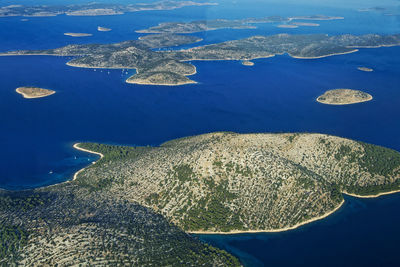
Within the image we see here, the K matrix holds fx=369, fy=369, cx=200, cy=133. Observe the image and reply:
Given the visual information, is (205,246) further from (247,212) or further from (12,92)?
(12,92)

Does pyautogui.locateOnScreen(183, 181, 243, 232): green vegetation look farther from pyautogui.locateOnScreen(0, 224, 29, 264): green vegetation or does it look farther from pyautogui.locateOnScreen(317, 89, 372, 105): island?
pyautogui.locateOnScreen(317, 89, 372, 105): island

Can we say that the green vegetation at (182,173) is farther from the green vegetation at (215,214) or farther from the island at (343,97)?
the island at (343,97)

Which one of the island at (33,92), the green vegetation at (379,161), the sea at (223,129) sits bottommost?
the sea at (223,129)

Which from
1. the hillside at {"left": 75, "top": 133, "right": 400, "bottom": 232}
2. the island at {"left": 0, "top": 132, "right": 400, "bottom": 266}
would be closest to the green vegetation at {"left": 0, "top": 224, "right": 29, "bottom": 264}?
the island at {"left": 0, "top": 132, "right": 400, "bottom": 266}

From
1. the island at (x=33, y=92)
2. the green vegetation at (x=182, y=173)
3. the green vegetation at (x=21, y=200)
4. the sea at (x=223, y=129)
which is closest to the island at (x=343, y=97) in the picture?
the sea at (x=223, y=129)

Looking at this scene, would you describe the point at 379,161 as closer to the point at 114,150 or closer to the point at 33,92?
the point at 114,150

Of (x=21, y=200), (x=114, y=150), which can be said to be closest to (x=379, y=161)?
(x=114, y=150)
